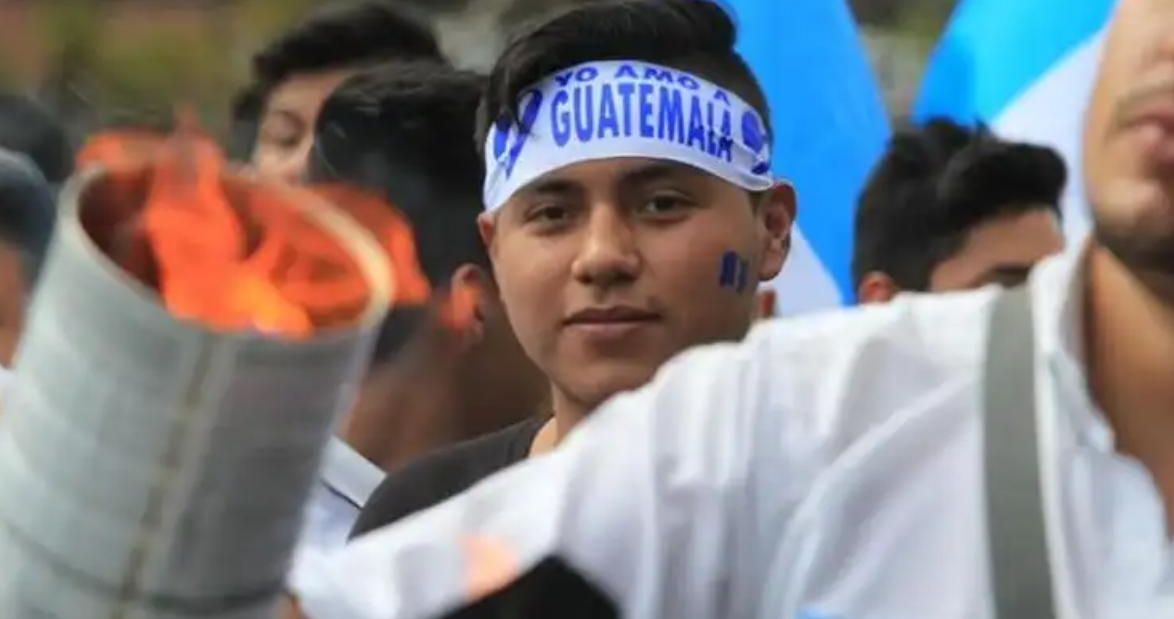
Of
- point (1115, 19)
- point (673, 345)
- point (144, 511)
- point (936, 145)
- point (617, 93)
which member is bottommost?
point (936, 145)

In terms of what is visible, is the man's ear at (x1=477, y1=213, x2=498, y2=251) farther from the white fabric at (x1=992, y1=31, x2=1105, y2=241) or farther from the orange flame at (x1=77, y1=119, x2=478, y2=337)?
the white fabric at (x1=992, y1=31, x2=1105, y2=241)

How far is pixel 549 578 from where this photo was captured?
5.73 ft

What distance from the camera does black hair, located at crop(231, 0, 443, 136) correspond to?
4199mm

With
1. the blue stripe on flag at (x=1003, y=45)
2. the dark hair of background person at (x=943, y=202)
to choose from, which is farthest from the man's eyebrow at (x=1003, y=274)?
the blue stripe on flag at (x=1003, y=45)

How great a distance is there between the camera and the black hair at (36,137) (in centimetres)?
445

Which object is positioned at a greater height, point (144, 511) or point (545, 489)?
point (144, 511)

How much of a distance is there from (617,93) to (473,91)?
2.51 ft

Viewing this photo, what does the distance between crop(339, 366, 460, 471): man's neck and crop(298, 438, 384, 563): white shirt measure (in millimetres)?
149

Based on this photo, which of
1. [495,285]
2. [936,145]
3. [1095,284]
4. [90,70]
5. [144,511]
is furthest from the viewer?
[90,70]

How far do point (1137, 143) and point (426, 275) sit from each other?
1.90 meters

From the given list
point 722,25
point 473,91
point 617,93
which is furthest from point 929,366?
point 473,91

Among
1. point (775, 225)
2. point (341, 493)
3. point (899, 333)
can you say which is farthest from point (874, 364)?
point (341, 493)

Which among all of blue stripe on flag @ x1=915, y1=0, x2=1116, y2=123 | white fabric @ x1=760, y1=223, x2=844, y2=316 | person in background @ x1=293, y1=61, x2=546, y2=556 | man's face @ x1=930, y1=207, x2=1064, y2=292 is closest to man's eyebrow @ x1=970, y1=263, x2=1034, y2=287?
man's face @ x1=930, y1=207, x2=1064, y2=292

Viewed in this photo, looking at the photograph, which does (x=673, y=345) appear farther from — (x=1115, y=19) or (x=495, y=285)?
(x=1115, y=19)
